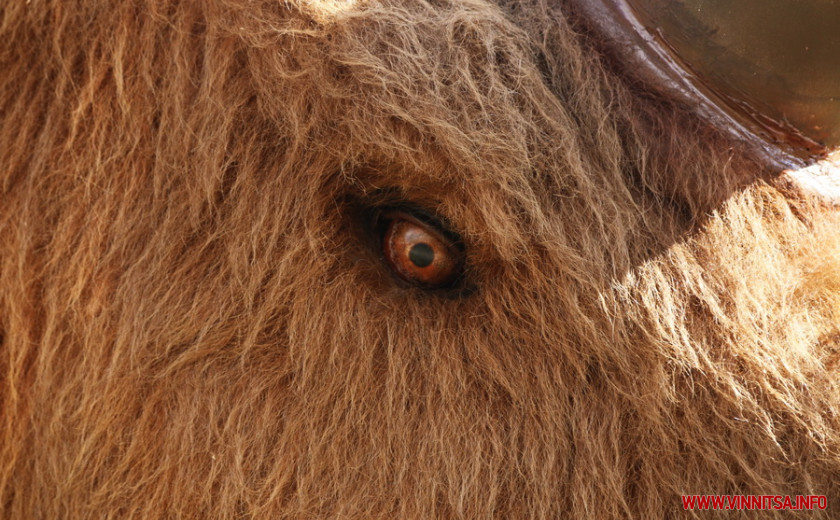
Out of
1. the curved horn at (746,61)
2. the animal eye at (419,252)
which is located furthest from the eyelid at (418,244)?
the curved horn at (746,61)

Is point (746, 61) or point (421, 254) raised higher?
point (746, 61)

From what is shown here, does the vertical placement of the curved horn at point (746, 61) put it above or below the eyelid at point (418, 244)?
above

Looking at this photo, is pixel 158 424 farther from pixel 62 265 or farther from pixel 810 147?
pixel 810 147

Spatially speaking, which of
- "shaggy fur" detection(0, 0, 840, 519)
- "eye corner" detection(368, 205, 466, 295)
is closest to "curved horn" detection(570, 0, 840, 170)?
"shaggy fur" detection(0, 0, 840, 519)

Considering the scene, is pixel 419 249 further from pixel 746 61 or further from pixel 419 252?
pixel 746 61

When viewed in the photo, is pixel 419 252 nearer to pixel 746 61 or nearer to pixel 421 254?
pixel 421 254

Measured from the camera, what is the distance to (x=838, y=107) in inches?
23.7

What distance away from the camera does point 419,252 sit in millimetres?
616

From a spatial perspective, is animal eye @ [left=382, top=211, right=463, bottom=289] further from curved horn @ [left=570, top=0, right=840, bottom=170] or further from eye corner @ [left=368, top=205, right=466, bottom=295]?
curved horn @ [left=570, top=0, right=840, bottom=170]

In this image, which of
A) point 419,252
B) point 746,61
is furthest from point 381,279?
point 746,61

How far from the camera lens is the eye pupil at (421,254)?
61 cm

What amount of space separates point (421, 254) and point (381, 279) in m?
0.04

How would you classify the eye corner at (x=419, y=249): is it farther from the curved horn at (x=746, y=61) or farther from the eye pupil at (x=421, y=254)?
the curved horn at (x=746, y=61)

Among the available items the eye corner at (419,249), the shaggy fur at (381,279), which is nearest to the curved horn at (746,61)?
the shaggy fur at (381,279)
